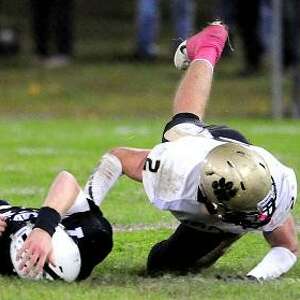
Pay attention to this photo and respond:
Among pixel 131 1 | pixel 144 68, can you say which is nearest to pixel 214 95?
pixel 144 68

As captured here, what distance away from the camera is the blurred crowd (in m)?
17.7

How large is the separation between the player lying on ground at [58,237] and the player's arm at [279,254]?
67 cm

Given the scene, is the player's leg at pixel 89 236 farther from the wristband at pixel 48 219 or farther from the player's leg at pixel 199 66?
the player's leg at pixel 199 66

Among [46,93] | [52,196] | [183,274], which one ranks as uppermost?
[52,196]

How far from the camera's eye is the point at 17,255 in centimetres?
546

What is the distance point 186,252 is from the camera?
590cm

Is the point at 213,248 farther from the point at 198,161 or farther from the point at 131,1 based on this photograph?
the point at 131,1

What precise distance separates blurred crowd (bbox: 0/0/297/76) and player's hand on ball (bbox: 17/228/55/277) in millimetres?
11896

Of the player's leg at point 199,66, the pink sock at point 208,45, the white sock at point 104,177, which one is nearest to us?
the white sock at point 104,177

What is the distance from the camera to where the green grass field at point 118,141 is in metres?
5.40

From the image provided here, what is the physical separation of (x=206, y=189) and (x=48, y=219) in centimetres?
67

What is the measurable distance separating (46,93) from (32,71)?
3.94 feet

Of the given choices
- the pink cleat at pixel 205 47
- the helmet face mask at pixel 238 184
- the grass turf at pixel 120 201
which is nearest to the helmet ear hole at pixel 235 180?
the helmet face mask at pixel 238 184

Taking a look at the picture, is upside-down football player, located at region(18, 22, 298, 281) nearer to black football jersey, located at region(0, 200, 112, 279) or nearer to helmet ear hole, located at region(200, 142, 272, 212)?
helmet ear hole, located at region(200, 142, 272, 212)
